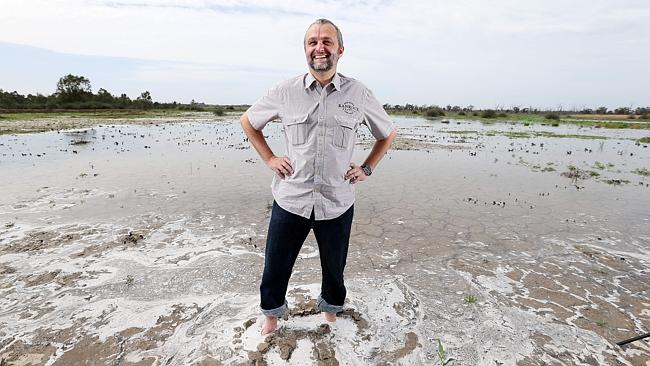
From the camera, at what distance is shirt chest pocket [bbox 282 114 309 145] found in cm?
273

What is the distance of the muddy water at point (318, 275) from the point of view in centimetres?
338

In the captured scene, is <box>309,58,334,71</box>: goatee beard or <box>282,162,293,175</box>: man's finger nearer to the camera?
<box>309,58,334,71</box>: goatee beard

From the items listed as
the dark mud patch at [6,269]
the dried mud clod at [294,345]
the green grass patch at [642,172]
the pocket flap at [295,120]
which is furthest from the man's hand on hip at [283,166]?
the green grass patch at [642,172]

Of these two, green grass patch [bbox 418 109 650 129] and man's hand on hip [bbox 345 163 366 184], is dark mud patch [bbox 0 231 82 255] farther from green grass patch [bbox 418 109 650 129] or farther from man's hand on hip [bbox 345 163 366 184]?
green grass patch [bbox 418 109 650 129]

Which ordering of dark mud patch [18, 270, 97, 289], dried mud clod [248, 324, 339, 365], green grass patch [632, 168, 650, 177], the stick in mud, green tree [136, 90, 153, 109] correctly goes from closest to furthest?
dried mud clod [248, 324, 339, 365]
the stick in mud
dark mud patch [18, 270, 97, 289]
green grass patch [632, 168, 650, 177]
green tree [136, 90, 153, 109]

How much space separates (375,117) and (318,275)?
2640 millimetres

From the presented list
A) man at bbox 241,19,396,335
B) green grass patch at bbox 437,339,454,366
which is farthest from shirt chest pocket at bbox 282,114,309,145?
green grass patch at bbox 437,339,454,366

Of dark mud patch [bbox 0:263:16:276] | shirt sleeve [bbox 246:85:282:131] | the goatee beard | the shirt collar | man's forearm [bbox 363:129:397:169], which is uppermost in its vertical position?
the goatee beard

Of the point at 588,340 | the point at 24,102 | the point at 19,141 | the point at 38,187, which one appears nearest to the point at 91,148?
the point at 19,141

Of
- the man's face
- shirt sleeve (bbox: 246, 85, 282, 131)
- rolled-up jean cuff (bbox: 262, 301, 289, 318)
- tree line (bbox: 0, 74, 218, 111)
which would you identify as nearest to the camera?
the man's face

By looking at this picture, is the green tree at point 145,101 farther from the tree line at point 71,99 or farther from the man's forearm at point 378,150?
the man's forearm at point 378,150

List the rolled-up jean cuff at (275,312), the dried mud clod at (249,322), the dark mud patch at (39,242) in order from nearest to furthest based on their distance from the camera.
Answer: the rolled-up jean cuff at (275,312)
the dried mud clod at (249,322)
the dark mud patch at (39,242)

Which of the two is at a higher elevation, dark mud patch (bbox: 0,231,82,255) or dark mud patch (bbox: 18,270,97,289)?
dark mud patch (bbox: 0,231,82,255)

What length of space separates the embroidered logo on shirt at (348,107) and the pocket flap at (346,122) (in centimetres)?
7
